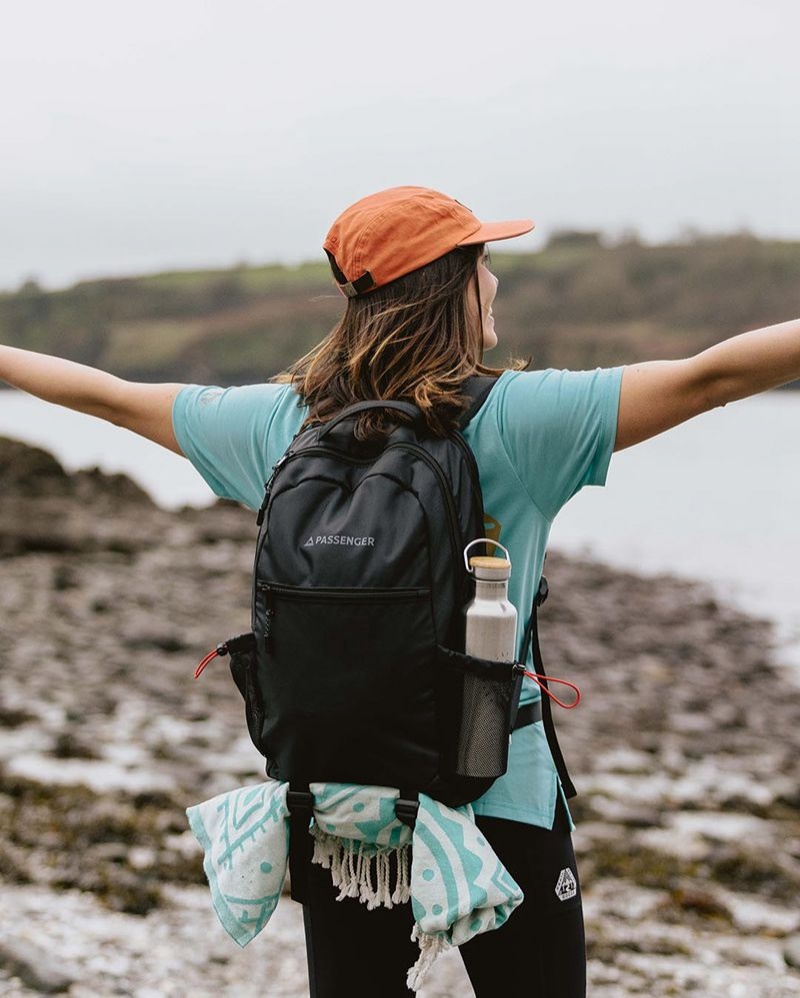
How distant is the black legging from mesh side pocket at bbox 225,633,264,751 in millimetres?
329

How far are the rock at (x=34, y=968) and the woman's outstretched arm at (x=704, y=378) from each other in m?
3.34

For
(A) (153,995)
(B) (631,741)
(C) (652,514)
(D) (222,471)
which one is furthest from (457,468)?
(C) (652,514)

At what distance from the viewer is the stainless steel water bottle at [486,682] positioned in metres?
2.20

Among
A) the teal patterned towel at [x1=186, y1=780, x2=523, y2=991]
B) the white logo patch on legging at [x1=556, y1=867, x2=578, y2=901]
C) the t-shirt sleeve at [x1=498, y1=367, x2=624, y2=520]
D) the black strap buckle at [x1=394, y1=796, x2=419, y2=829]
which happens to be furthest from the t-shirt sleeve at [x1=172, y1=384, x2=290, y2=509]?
the white logo patch on legging at [x1=556, y1=867, x2=578, y2=901]

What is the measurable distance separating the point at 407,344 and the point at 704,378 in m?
0.62

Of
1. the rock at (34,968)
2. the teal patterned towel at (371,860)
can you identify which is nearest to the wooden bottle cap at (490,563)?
the teal patterned towel at (371,860)

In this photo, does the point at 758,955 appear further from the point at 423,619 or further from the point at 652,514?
the point at 652,514

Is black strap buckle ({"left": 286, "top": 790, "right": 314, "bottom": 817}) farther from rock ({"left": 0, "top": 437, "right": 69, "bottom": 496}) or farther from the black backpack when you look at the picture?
rock ({"left": 0, "top": 437, "right": 69, "bottom": 496})

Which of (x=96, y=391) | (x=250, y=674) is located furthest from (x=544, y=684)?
(x=96, y=391)

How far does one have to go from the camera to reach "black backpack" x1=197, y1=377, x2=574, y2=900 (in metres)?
2.20

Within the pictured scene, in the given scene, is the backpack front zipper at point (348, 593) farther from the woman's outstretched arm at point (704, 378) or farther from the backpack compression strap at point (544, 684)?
the woman's outstretched arm at point (704, 378)

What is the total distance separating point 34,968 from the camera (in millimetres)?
4426

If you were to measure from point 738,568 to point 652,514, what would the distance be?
9.17m

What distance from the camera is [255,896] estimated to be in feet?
7.92
